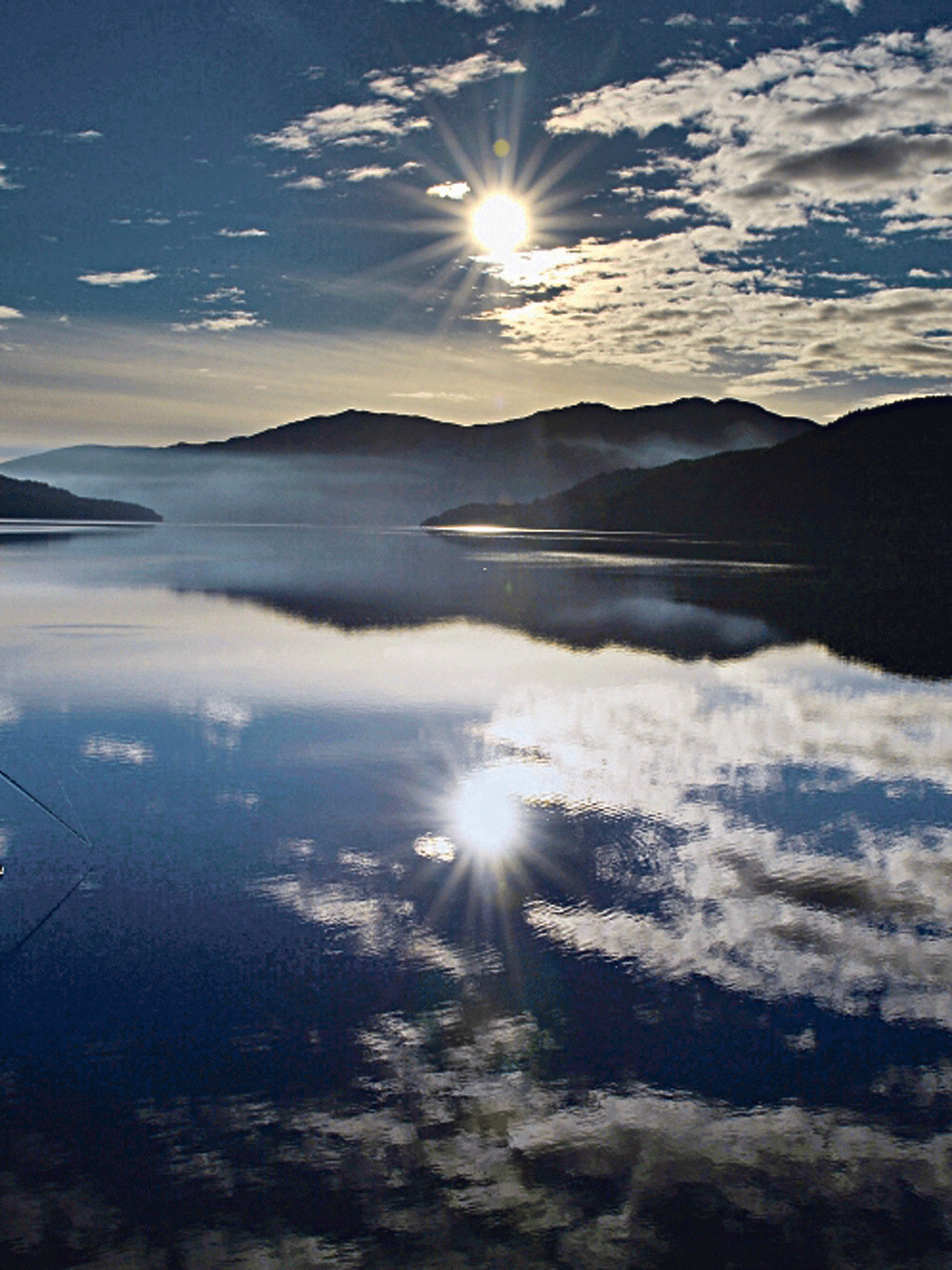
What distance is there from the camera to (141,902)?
41.9 ft

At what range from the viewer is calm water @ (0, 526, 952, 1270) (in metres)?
7.13

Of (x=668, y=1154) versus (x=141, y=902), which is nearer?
(x=668, y=1154)

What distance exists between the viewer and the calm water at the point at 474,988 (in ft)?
23.4

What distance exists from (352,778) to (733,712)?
1196 cm

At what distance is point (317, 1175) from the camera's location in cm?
743

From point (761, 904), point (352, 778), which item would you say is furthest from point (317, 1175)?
point (352, 778)

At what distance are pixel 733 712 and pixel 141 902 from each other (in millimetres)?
17894

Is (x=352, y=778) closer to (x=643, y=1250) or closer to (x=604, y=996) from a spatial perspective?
(x=604, y=996)

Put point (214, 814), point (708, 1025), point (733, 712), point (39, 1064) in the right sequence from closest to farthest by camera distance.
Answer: point (39, 1064)
point (708, 1025)
point (214, 814)
point (733, 712)

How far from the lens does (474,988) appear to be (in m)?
10.4

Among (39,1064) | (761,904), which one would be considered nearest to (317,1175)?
(39,1064)

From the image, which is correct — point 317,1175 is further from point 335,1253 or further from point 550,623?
point 550,623

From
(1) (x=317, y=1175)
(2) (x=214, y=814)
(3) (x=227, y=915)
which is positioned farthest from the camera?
(2) (x=214, y=814)

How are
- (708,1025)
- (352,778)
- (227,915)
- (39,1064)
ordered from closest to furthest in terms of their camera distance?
(39,1064), (708,1025), (227,915), (352,778)
